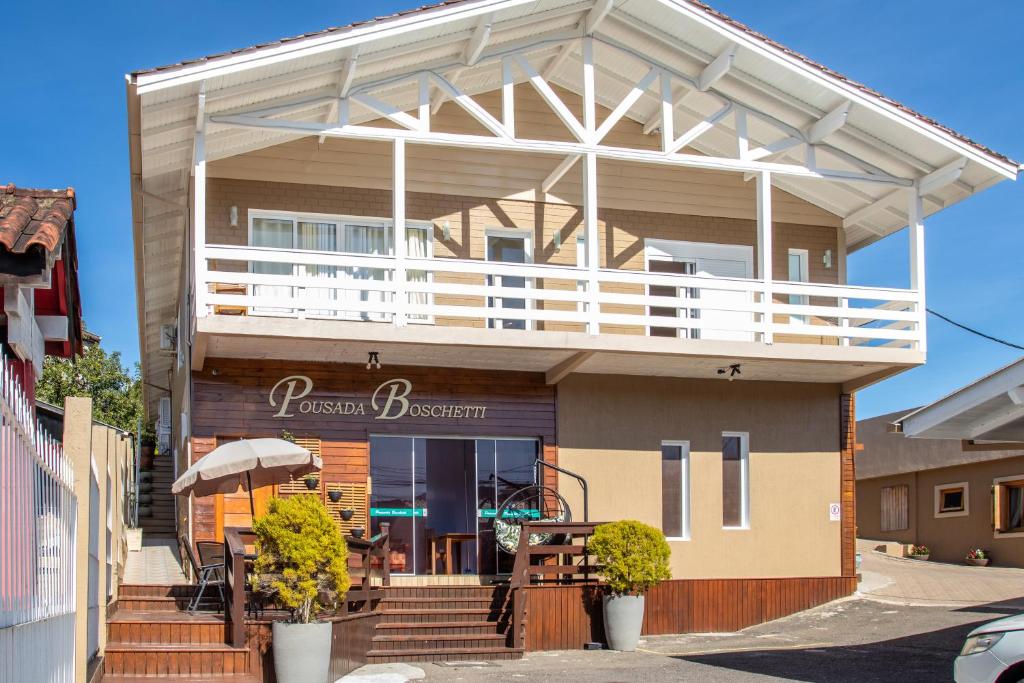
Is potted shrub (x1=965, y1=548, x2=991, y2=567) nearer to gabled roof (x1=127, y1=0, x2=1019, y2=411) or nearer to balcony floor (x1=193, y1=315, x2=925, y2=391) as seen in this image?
balcony floor (x1=193, y1=315, x2=925, y2=391)

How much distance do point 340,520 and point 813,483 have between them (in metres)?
7.40

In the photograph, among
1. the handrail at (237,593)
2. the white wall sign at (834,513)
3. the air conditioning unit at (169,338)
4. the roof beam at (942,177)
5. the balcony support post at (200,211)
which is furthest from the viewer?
the air conditioning unit at (169,338)

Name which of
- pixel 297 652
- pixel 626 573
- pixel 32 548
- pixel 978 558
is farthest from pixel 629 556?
pixel 978 558

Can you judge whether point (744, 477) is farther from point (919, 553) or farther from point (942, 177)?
point (919, 553)

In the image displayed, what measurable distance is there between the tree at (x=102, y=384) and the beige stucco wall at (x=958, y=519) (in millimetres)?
23291

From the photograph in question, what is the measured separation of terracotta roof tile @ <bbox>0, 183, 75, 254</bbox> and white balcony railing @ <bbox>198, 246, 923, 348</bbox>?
7099 mm

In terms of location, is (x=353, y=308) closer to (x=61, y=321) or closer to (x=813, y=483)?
(x=61, y=321)

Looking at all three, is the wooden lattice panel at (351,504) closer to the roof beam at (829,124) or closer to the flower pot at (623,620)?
the flower pot at (623,620)

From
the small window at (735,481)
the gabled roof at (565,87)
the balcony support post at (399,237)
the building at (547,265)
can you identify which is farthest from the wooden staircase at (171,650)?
the small window at (735,481)

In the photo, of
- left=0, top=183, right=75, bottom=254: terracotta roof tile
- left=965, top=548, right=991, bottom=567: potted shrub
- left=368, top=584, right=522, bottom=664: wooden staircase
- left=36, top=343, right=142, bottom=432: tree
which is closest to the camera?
left=0, top=183, right=75, bottom=254: terracotta roof tile

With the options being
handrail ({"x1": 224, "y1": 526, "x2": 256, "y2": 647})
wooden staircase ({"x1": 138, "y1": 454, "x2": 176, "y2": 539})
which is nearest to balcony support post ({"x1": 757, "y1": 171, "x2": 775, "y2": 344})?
handrail ({"x1": 224, "y1": 526, "x2": 256, "y2": 647})

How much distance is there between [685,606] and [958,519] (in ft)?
39.2

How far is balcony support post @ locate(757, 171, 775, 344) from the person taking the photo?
57.1 feet

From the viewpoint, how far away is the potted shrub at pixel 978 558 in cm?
2516
